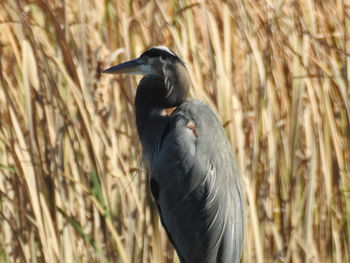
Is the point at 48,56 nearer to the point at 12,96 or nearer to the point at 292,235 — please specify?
the point at 12,96

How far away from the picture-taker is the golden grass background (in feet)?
8.02

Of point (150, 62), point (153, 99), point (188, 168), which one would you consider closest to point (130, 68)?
point (150, 62)

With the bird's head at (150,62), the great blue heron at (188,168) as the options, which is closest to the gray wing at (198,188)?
the great blue heron at (188,168)

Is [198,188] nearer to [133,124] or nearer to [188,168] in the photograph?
[188,168]

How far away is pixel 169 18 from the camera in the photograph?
107 inches

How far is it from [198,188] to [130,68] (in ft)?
1.38

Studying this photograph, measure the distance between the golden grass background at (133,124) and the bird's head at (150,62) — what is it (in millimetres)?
56

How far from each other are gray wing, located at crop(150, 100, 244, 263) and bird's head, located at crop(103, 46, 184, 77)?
0.48 feet

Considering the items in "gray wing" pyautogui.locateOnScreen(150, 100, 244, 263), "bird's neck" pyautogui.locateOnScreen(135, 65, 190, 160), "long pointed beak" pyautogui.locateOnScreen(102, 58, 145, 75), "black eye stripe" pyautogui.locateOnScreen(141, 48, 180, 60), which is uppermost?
"black eye stripe" pyautogui.locateOnScreen(141, 48, 180, 60)

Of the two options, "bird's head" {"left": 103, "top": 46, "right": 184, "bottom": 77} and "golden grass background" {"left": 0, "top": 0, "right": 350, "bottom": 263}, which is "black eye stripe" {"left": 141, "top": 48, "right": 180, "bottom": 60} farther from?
"golden grass background" {"left": 0, "top": 0, "right": 350, "bottom": 263}

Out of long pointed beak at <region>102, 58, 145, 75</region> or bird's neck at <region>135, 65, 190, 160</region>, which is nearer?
long pointed beak at <region>102, 58, 145, 75</region>

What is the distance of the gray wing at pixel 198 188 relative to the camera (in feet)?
8.05

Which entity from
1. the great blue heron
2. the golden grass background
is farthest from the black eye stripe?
the golden grass background

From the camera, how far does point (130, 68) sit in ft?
8.12
